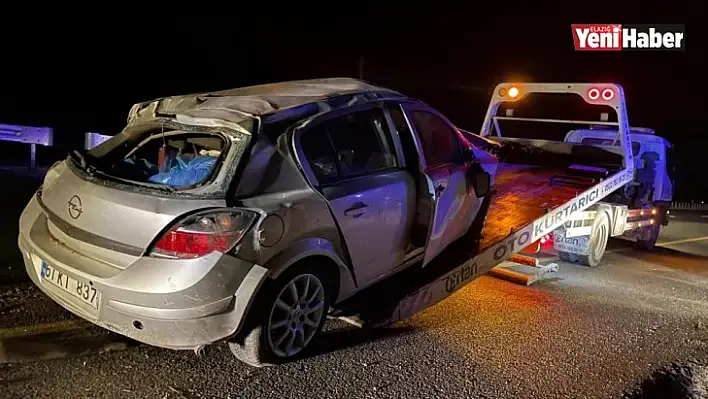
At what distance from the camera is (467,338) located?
530 centimetres

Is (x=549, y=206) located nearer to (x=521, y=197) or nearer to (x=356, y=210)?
(x=521, y=197)

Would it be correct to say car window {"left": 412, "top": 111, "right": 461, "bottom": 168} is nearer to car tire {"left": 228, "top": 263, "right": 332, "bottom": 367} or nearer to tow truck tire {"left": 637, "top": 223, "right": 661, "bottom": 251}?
car tire {"left": 228, "top": 263, "right": 332, "bottom": 367}

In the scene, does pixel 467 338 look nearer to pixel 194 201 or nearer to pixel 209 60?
pixel 194 201

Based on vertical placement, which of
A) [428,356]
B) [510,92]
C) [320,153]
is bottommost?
[428,356]

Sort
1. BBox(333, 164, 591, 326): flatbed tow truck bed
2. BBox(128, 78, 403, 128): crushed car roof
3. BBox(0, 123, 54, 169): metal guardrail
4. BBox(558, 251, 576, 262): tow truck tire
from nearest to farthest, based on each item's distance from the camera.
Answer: BBox(128, 78, 403, 128): crushed car roof → BBox(333, 164, 591, 326): flatbed tow truck bed → BBox(558, 251, 576, 262): tow truck tire → BBox(0, 123, 54, 169): metal guardrail

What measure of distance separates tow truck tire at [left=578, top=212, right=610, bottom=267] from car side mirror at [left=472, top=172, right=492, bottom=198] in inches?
129

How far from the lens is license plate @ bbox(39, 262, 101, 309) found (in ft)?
12.9

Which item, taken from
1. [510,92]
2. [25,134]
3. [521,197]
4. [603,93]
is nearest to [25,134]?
[25,134]

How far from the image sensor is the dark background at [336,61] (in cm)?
2964

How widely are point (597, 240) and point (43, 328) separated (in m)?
6.94

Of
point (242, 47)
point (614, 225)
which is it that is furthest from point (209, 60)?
point (614, 225)

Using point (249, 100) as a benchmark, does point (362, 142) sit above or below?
below

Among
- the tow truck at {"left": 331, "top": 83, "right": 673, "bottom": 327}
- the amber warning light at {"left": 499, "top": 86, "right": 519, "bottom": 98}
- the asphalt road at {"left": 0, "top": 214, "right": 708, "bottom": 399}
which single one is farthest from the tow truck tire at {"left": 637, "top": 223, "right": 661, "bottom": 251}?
the asphalt road at {"left": 0, "top": 214, "right": 708, "bottom": 399}

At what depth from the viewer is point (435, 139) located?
5574mm
